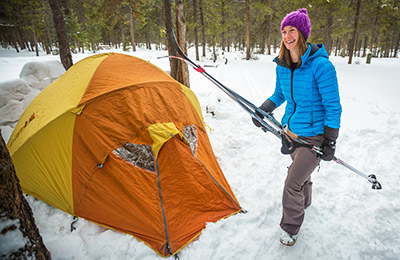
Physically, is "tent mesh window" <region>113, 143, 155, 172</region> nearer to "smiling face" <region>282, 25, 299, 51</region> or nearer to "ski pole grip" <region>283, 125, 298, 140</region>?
"ski pole grip" <region>283, 125, 298, 140</region>

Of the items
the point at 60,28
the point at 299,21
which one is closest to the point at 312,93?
the point at 299,21

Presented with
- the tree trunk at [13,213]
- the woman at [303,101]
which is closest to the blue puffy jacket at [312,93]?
Result: the woman at [303,101]

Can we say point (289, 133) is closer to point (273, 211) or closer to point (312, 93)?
point (312, 93)

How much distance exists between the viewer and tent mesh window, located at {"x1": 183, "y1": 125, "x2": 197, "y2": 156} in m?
3.03

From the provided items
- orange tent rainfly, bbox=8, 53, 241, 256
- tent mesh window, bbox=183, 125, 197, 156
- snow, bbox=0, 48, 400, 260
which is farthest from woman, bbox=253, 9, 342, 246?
tent mesh window, bbox=183, 125, 197, 156

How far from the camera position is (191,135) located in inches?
124

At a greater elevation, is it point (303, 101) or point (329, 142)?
point (303, 101)

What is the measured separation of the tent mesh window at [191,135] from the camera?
303cm

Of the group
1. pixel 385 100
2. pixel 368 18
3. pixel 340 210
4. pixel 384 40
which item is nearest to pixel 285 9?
pixel 368 18

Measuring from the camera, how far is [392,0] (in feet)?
63.7

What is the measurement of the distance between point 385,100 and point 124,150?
8334 millimetres

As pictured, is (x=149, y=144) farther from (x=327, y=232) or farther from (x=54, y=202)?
(x=327, y=232)

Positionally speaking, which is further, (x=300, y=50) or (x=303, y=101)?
(x=303, y=101)

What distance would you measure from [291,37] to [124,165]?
97.7 inches
